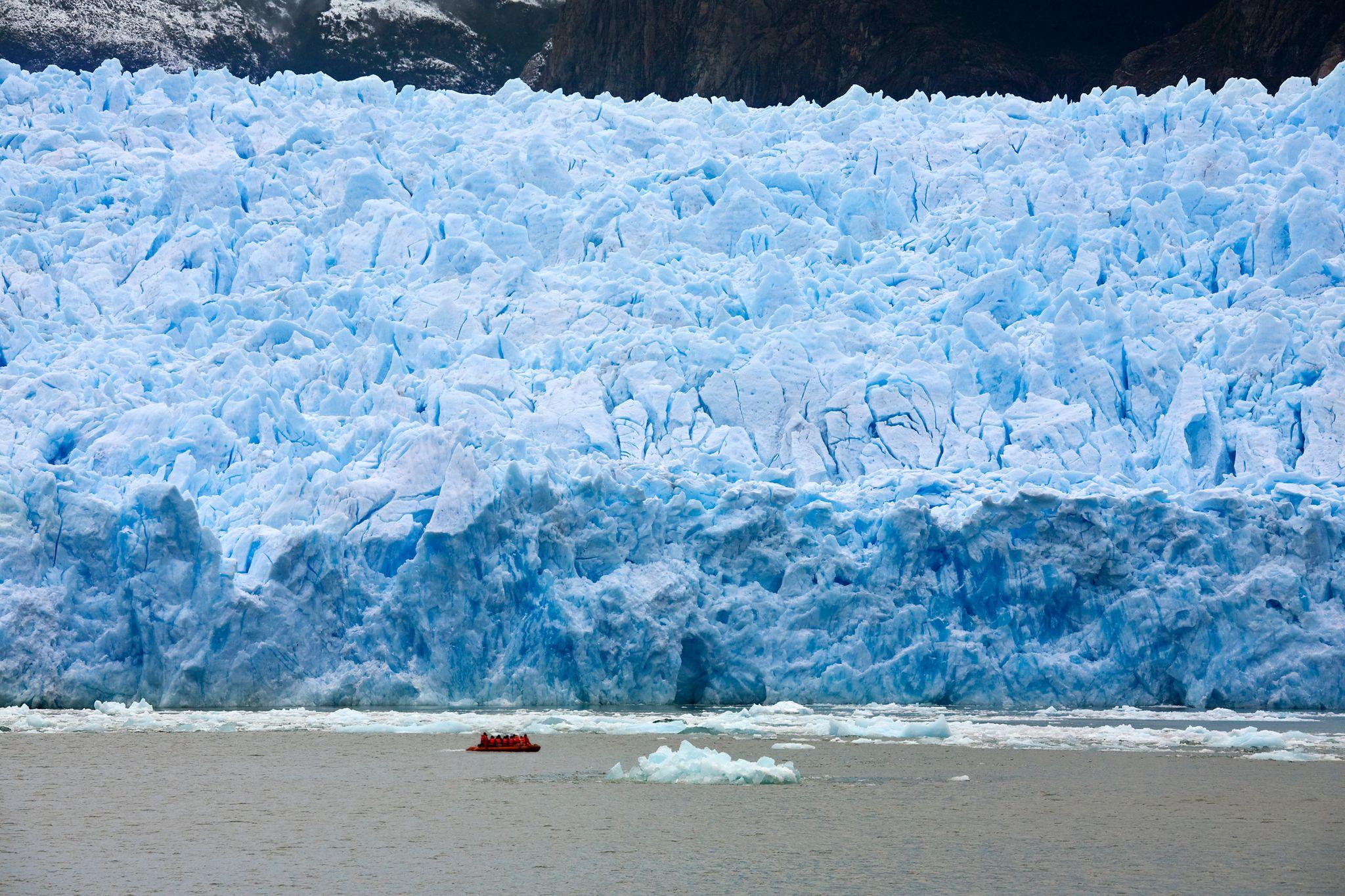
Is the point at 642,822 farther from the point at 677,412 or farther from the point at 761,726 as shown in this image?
the point at 677,412

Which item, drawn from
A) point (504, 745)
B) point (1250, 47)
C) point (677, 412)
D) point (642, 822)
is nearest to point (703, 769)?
point (642, 822)

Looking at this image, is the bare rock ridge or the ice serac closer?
the ice serac

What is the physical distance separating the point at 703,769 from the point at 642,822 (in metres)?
1.11

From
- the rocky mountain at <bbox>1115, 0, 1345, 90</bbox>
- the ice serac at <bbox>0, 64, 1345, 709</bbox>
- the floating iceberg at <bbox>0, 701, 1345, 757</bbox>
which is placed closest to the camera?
the floating iceberg at <bbox>0, 701, 1345, 757</bbox>

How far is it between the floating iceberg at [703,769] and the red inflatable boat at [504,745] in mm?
1970

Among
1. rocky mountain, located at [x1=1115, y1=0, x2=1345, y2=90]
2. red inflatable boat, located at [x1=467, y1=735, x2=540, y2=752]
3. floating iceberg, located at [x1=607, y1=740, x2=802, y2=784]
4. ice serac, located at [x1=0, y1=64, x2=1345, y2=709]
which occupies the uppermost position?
rocky mountain, located at [x1=1115, y1=0, x2=1345, y2=90]

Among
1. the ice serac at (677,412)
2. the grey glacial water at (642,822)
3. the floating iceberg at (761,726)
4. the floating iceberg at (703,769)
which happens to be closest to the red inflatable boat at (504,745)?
the grey glacial water at (642,822)

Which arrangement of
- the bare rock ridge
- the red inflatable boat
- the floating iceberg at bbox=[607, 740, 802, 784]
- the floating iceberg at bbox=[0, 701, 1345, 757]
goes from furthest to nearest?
the bare rock ridge → the red inflatable boat → the floating iceberg at bbox=[0, 701, 1345, 757] → the floating iceberg at bbox=[607, 740, 802, 784]

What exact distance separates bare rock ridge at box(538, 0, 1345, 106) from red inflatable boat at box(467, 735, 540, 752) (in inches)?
786

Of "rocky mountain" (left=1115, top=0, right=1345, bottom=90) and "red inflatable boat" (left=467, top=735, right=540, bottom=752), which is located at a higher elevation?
"rocky mountain" (left=1115, top=0, right=1345, bottom=90)

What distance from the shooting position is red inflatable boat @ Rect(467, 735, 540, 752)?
12039 mm

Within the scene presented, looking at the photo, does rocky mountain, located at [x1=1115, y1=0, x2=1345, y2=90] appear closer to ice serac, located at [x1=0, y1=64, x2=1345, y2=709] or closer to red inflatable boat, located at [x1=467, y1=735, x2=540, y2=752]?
ice serac, located at [x1=0, y1=64, x2=1345, y2=709]

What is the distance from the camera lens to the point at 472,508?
48.0 ft

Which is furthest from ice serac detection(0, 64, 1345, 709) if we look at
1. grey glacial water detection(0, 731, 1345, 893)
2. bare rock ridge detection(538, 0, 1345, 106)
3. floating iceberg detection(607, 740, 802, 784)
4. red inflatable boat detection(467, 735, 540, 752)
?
bare rock ridge detection(538, 0, 1345, 106)
